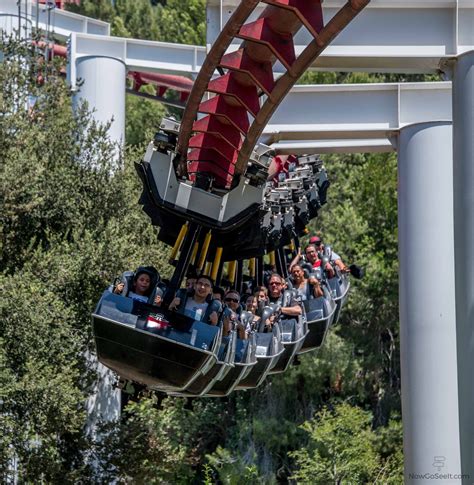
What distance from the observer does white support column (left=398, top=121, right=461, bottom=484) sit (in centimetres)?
1398

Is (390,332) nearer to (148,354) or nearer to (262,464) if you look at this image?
(262,464)

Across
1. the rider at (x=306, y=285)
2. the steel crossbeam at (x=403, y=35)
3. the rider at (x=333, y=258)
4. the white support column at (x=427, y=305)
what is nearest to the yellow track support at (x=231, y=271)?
the rider at (x=306, y=285)

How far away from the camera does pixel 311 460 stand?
20344mm

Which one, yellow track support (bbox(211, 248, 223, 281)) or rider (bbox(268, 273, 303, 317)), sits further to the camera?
rider (bbox(268, 273, 303, 317))

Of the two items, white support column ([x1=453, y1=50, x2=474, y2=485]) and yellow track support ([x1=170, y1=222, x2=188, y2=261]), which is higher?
yellow track support ([x1=170, y1=222, x2=188, y2=261])

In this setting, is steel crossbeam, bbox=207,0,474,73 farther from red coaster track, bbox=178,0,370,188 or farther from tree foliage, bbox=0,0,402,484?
tree foliage, bbox=0,0,402,484

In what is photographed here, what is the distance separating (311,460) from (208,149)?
9.41 meters

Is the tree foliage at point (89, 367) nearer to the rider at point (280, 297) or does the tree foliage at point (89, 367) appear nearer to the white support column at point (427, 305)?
the rider at point (280, 297)

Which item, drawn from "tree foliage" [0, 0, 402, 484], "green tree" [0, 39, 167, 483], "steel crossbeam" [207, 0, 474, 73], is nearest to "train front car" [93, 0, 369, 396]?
"steel crossbeam" [207, 0, 474, 73]

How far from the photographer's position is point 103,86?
18.2 metres

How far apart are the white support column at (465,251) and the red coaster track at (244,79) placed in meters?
1.38

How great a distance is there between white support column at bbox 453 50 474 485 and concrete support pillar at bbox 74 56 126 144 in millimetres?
8700

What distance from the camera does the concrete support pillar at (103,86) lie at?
59.7 feet

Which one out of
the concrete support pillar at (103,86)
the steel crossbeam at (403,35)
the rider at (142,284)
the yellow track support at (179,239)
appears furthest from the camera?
the concrete support pillar at (103,86)
